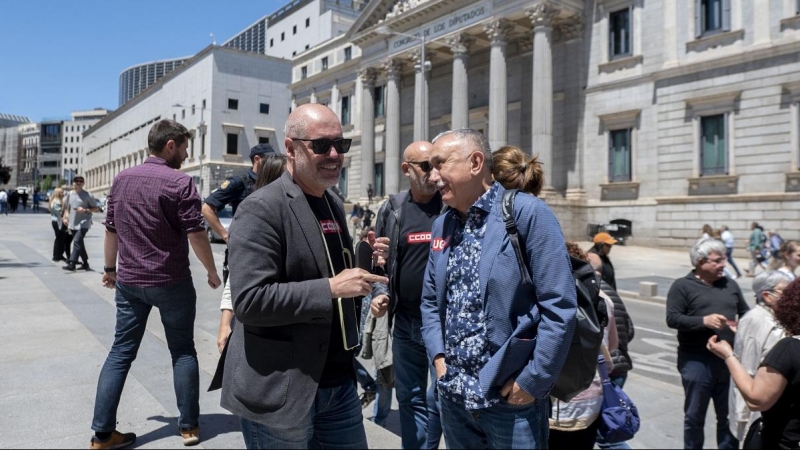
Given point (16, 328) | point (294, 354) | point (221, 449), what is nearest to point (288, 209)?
point (294, 354)

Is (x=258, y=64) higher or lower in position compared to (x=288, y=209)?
higher

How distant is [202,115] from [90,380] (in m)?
18.6

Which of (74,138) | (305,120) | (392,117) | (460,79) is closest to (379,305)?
(305,120)

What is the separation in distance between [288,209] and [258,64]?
139ft

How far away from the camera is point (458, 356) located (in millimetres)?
2553

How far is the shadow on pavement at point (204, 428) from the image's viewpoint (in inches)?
141

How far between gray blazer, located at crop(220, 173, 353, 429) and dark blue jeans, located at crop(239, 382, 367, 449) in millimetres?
137

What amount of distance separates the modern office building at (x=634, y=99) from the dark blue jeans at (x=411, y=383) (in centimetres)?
2253

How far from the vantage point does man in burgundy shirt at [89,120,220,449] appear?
138 inches

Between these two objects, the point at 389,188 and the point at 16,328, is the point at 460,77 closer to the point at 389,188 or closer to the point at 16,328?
the point at 389,188

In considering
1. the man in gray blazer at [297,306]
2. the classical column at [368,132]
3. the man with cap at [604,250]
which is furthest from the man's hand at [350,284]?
the classical column at [368,132]

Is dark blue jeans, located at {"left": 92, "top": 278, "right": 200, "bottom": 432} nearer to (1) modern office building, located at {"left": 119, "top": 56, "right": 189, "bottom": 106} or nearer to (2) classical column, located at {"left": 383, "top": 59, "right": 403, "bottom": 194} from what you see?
(1) modern office building, located at {"left": 119, "top": 56, "right": 189, "bottom": 106}

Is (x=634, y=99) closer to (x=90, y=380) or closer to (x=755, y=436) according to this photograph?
(x=755, y=436)

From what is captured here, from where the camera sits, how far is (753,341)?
11.5 ft
